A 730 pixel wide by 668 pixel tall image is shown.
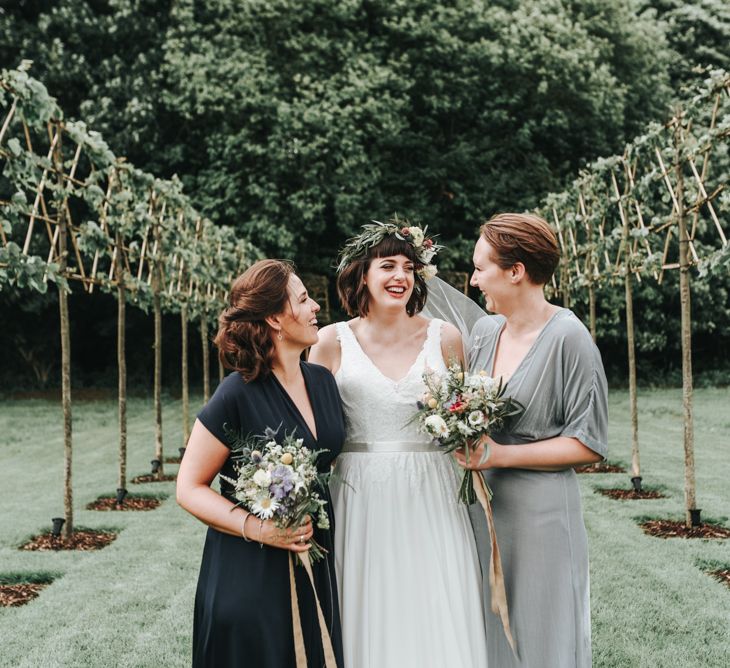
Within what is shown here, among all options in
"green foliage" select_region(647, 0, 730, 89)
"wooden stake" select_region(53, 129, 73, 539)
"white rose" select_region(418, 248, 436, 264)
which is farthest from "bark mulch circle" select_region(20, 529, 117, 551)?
"green foliage" select_region(647, 0, 730, 89)

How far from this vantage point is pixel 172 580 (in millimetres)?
6105

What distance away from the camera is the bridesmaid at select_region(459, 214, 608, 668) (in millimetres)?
3107

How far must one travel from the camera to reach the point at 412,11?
20828 mm

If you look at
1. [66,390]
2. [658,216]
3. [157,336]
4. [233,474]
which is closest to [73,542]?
[66,390]

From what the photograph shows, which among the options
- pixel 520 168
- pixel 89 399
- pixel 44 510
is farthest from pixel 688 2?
pixel 44 510

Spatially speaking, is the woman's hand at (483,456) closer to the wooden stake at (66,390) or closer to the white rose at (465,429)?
the white rose at (465,429)

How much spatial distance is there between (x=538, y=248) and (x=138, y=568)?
14.3 feet

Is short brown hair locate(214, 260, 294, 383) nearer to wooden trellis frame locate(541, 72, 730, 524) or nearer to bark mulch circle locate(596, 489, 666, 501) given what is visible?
wooden trellis frame locate(541, 72, 730, 524)

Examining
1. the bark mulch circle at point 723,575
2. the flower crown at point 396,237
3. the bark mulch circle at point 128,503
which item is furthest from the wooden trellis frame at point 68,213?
the bark mulch circle at point 723,575

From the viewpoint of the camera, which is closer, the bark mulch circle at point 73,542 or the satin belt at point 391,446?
the satin belt at point 391,446

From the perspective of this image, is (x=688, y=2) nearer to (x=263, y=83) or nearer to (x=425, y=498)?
(x=263, y=83)

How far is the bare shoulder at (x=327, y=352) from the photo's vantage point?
146 inches

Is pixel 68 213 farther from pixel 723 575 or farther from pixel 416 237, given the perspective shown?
pixel 723 575

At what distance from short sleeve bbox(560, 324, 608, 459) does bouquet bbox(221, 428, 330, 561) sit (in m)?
0.94
